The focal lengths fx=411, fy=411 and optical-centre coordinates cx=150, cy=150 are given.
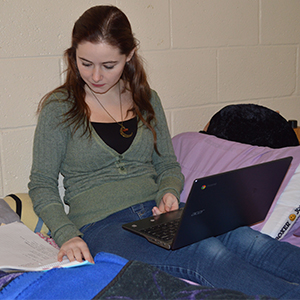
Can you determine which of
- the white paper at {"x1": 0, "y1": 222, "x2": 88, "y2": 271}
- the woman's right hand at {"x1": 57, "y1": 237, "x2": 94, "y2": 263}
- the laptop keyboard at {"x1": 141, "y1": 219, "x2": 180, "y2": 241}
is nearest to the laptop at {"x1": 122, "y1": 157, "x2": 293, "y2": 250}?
the laptop keyboard at {"x1": 141, "y1": 219, "x2": 180, "y2": 241}

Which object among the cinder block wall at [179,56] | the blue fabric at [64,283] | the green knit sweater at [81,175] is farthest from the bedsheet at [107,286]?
the cinder block wall at [179,56]

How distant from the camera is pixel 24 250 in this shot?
1139 mm

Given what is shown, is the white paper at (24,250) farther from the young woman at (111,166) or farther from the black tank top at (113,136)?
the black tank top at (113,136)

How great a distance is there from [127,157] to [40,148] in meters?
0.29

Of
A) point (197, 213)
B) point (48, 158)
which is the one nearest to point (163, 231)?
point (197, 213)

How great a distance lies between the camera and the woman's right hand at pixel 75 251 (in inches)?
44.3

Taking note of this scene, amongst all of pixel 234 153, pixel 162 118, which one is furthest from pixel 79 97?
pixel 234 153

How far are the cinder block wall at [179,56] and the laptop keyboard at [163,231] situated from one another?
2.18 ft

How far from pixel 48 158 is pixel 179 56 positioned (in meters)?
0.85

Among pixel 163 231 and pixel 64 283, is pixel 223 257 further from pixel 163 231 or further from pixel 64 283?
pixel 64 283

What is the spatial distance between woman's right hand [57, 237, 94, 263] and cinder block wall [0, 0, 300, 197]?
0.53m

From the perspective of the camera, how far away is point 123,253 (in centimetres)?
116

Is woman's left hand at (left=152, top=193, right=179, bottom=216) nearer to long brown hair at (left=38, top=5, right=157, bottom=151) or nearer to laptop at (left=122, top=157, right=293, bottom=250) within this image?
laptop at (left=122, top=157, right=293, bottom=250)

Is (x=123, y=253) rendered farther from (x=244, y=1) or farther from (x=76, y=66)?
(x=244, y=1)
